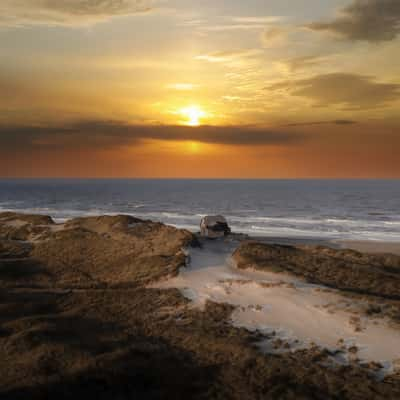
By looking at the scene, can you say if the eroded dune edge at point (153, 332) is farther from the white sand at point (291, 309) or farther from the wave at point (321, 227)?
the wave at point (321, 227)

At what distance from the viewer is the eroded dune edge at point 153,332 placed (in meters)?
12.0

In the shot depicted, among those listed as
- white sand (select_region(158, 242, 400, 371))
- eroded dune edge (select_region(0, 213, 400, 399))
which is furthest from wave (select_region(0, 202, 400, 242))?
white sand (select_region(158, 242, 400, 371))

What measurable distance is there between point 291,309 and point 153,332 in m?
6.32

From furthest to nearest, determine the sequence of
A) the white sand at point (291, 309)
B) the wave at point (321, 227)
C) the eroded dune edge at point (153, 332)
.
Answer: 1. the wave at point (321, 227)
2. the white sand at point (291, 309)
3. the eroded dune edge at point (153, 332)

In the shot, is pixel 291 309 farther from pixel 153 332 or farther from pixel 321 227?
pixel 321 227

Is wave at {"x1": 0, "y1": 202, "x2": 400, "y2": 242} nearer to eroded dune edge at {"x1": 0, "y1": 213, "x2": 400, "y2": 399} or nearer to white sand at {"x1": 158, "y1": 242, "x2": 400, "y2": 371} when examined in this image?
eroded dune edge at {"x1": 0, "y1": 213, "x2": 400, "y2": 399}

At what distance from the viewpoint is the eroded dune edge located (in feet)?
39.4

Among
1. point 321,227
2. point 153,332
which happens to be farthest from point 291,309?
point 321,227

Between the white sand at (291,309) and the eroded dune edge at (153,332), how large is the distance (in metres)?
0.57

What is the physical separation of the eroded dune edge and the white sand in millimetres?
574

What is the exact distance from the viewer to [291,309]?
17.9 m

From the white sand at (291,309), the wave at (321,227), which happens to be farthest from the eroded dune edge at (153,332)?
the wave at (321,227)

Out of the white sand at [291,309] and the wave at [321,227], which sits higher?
the white sand at [291,309]

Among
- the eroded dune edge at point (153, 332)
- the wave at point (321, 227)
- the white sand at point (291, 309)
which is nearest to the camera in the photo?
the eroded dune edge at point (153, 332)
